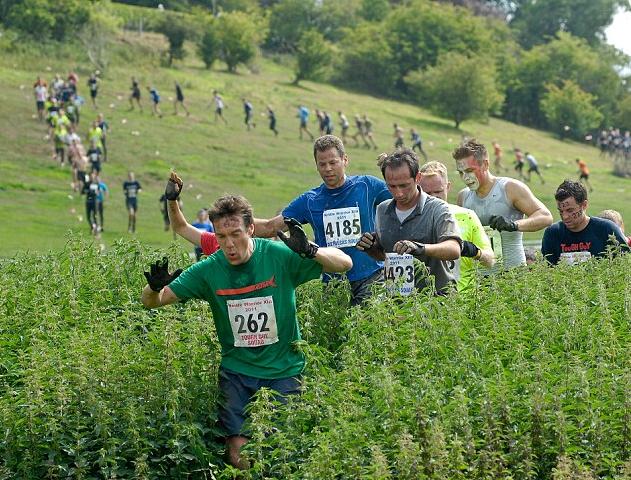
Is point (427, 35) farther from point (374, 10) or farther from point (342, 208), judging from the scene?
point (342, 208)

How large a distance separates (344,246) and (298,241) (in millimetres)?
2167

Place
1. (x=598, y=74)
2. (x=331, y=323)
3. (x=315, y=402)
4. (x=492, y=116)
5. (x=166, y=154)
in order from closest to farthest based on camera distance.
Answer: (x=315, y=402)
(x=331, y=323)
(x=166, y=154)
(x=492, y=116)
(x=598, y=74)

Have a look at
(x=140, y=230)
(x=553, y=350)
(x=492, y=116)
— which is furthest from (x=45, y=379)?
(x=492, y=116)

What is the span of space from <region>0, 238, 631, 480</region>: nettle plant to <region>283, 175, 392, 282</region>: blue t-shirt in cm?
54

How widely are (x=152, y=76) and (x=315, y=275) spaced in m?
63.0

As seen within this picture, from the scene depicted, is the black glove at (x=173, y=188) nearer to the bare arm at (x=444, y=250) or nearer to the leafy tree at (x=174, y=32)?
the bare arm at (x=444, y=250)

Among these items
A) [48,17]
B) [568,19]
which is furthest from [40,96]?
[568,19]

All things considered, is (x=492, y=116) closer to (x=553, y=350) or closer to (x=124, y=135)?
(x=124, y=135)

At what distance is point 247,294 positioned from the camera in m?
7.77

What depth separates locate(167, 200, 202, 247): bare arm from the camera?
9305 mm

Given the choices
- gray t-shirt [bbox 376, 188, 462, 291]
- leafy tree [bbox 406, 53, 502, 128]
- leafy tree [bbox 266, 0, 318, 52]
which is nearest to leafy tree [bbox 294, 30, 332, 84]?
leafy tree [bbox 406, 53, 502, 128]

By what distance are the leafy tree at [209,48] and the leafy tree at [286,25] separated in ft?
78.1

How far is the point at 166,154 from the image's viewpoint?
48250mm

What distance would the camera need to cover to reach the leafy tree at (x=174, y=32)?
80.8 meters
